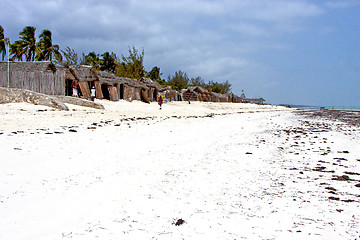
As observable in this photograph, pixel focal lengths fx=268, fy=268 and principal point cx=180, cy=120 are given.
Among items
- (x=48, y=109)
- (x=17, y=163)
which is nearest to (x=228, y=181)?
(x=17, y=163)

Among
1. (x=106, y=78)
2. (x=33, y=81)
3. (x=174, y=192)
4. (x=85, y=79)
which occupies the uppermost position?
(x=106, y=78)

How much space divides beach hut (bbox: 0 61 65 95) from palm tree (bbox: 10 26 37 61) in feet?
102

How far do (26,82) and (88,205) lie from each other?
21.0 metres

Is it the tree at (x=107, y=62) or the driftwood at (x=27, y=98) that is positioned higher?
the tree at (x=107, y=62)

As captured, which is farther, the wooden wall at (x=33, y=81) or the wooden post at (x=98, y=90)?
the wooden post at (x=98, y=90)

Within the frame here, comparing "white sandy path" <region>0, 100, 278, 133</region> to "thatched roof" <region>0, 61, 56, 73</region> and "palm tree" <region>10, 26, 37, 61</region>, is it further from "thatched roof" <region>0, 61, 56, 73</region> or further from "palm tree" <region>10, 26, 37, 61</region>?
"palm tree" <region>10, 26, 37, 61</region>

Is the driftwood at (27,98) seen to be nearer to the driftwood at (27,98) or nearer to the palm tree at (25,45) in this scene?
the driftwood at (27,98)

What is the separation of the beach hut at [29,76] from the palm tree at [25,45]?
102 feet

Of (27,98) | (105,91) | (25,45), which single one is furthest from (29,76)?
(25,45)

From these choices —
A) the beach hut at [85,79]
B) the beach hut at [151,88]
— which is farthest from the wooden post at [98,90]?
the beach hut at [151,88]

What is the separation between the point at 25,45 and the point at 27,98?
1553 inches

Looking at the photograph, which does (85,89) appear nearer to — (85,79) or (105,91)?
(85,79)

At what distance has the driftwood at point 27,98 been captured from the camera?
15.0m

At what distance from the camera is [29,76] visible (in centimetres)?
2055
